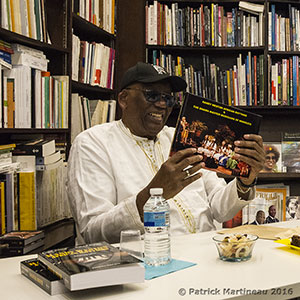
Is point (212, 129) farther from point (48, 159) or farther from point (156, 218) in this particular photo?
point (48, 159)

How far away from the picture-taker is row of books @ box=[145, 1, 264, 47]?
308cm

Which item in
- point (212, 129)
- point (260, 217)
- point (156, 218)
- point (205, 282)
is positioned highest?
point (212, 129)

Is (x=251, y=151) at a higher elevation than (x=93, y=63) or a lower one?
lower

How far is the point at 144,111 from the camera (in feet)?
6.23

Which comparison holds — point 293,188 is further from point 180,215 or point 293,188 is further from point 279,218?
point 180,215

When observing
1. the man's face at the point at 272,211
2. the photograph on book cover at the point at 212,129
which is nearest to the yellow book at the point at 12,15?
the photograph on book cover at the point at 212,129

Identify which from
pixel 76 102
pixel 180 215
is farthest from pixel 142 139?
pixel 76 102

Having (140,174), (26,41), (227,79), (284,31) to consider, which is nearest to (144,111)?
(140,174)

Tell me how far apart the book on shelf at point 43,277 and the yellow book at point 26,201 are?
943 mm

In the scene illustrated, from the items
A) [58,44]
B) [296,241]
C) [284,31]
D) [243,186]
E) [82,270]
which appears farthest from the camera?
[284,31]

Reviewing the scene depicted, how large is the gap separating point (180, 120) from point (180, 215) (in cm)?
56

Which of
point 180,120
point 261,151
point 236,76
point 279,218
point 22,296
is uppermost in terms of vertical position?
point 236,76

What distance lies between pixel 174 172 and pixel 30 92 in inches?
41.2

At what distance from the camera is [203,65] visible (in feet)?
10.5
